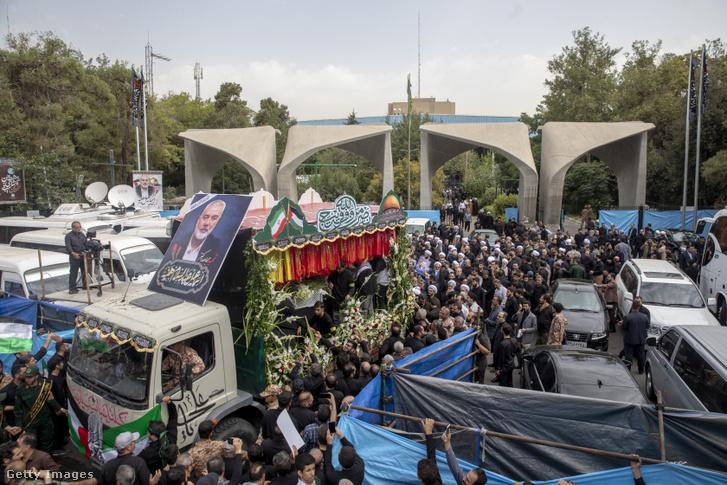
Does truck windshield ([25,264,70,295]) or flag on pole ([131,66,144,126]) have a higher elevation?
flag on pole ([131,66,144,126])

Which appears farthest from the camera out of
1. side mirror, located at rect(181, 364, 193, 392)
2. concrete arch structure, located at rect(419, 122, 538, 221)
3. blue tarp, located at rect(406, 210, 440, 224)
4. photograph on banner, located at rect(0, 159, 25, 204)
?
concrete arch structure, located at rect(419, 122, 538, 221)

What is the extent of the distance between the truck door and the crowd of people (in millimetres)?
269

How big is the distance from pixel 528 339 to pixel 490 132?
22423 mm

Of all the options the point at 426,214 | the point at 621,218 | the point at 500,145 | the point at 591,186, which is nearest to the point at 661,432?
the point at 426,214

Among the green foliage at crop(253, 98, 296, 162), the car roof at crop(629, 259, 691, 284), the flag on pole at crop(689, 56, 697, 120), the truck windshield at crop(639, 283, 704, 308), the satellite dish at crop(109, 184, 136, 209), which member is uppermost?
the green foliage at crop(253, 98, 296, 162)

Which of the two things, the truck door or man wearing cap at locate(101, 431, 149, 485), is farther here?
the truck door

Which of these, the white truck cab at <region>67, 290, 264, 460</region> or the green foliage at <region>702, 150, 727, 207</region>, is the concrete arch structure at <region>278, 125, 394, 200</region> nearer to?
the green foliage at <region>702, 150, 727, 207</region>

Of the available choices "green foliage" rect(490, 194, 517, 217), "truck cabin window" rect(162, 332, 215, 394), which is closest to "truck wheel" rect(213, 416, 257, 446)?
"truck cabin window" rect(162, 332, 215, 394)

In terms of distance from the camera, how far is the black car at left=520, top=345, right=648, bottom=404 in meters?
7.29

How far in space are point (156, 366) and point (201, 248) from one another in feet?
5.86

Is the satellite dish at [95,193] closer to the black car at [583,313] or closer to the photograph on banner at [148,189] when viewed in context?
the photograph on banner at [148,189]

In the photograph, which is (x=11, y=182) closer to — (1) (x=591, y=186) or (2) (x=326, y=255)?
(2) (x=326, y=255)

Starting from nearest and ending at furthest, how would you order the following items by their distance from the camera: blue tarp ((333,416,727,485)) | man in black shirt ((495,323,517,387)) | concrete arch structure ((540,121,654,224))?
blue tarp ((333,416,727,485)) → man in black shirt ((495,323,517,387)) → concrete arch structure ((540,121,654,224))

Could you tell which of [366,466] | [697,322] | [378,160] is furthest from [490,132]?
[366,466]
